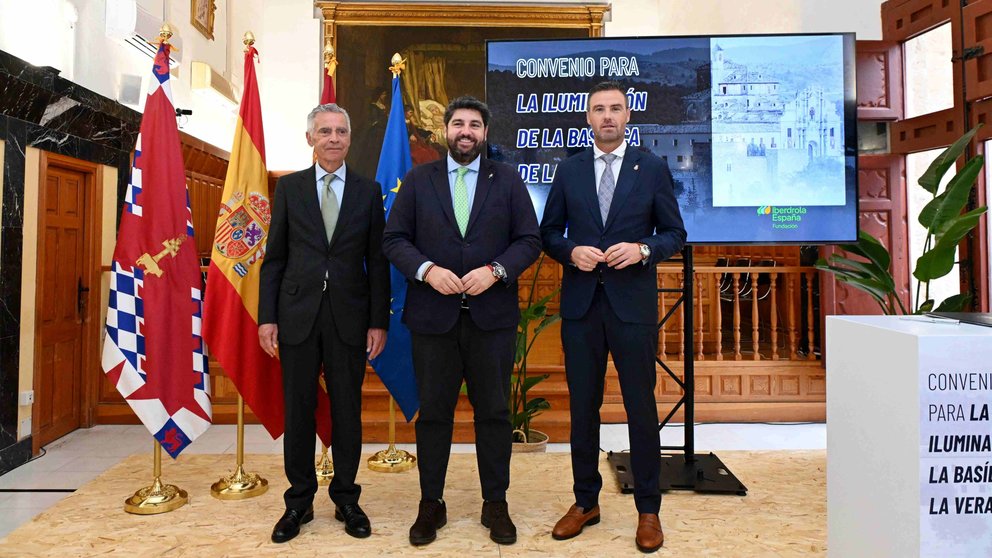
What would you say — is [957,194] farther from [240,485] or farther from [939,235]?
[240,485]

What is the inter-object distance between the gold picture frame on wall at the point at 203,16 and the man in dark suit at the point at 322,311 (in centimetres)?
518

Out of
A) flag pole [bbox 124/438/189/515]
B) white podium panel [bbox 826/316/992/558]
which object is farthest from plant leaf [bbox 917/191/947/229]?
flag pole [bbox 124/438/189/515]

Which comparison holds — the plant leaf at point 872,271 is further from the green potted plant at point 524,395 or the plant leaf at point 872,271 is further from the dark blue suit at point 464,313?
the dark blue suit at point 464,313

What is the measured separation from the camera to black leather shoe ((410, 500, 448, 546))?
234cm

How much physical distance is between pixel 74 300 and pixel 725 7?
24.5 ft

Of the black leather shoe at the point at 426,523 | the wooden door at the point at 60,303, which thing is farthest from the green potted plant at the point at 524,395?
the wooden door at the point at 60,303

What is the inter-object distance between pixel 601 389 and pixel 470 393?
526mm

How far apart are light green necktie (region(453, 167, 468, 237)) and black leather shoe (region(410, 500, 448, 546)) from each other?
42.7 inches

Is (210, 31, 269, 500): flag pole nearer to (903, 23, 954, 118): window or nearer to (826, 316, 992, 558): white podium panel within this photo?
(826, 316, 992, 558): white podium panel

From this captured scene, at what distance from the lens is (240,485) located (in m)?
2.97

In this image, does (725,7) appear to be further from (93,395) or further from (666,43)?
(93,395)

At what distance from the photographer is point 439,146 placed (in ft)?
26.7

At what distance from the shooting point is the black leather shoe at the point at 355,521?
2426 millimetres

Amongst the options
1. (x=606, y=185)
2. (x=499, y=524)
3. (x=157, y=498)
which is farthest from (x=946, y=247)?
(x=157, y=498)
